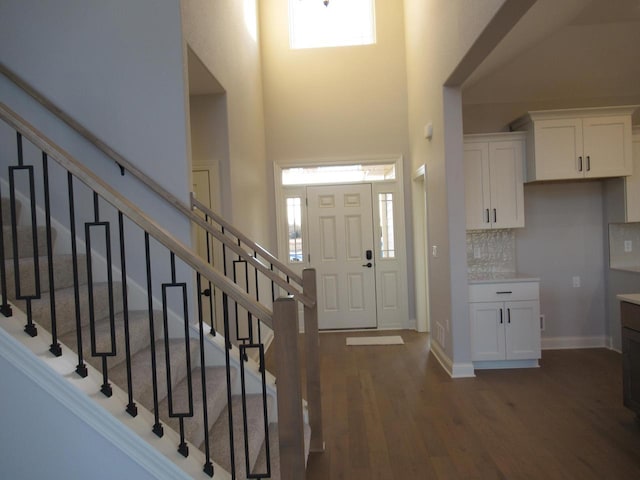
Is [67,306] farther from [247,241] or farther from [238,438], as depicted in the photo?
[247,241]

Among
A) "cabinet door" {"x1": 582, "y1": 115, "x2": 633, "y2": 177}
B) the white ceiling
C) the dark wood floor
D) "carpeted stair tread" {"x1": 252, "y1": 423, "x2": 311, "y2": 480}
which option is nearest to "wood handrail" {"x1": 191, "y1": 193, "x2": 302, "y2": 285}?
"carpeted stair tread" {"x1": 252, "y1": 423, "x2": 311, "y2": 480}

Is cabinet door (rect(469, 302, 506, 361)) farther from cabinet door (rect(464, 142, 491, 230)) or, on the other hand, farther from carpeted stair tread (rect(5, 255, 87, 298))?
carpeted stair tread (rect(5, 255, 87, 298))

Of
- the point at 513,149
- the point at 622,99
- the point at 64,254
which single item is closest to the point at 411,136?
the point at 513,149

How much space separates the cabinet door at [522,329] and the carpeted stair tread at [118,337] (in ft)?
10.3

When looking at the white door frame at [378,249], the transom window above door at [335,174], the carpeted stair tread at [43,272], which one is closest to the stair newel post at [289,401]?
the carpeted stair tread at [43,272]

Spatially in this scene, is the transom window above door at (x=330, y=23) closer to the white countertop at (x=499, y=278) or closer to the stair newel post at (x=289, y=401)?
the white countertop at (x=499, y=278)

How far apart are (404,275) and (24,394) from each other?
4.93 metres

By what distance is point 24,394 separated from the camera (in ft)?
5.32

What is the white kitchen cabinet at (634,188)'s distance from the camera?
4.36 m

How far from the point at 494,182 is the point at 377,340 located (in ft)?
7.71

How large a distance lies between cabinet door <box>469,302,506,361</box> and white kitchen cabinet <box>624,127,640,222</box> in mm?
1661

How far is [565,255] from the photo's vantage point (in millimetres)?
4816

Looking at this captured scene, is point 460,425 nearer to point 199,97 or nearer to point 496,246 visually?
point 496,246

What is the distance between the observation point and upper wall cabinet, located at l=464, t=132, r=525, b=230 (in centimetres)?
438
